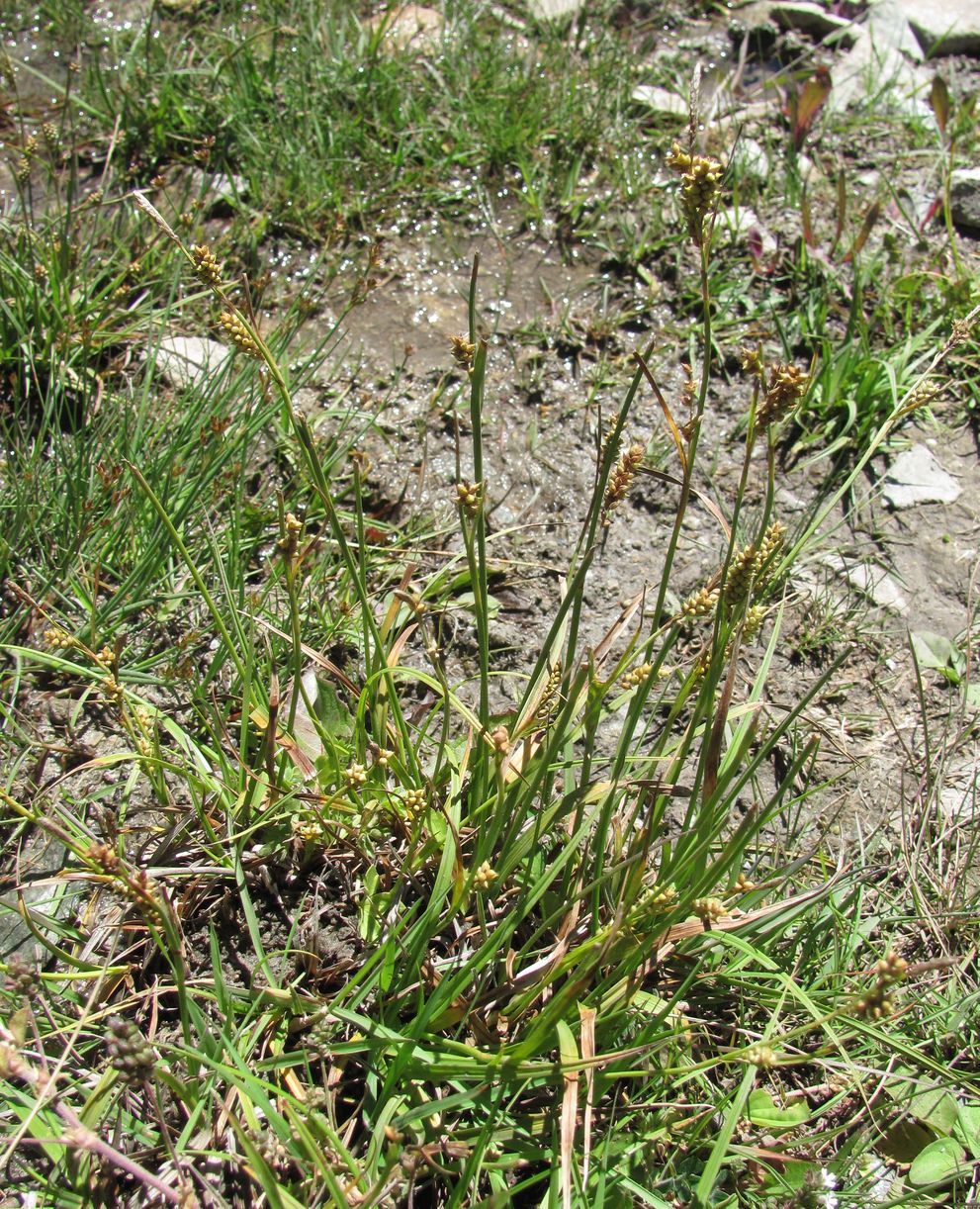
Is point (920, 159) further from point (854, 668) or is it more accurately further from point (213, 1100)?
point (213, 1100)

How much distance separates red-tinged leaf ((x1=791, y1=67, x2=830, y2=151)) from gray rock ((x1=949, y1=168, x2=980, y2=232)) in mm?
530

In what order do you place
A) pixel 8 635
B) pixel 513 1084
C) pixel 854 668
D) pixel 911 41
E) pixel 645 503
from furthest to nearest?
pixel 911 41 → pixel 645 503 → pixel 854 668 → pixel 8 635 → pixel 513 1084

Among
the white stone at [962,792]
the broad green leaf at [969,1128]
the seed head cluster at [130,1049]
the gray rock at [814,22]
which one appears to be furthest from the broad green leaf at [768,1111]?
the gray rock at [814,22]

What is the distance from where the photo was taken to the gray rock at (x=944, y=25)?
155 inches

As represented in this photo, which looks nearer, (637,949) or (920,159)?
(637,949)

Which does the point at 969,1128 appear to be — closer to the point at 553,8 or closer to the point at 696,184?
the point at 696,184

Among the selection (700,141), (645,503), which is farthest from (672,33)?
(645,503)

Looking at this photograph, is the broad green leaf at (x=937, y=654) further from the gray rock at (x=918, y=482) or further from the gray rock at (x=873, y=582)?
the gray rock at (x=918, y=482)

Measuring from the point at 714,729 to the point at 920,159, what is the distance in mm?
2995

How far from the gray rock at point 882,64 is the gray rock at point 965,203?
1.59ft

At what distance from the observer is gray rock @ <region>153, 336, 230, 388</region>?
2744 millimetres

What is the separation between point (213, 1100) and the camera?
166 centimetres

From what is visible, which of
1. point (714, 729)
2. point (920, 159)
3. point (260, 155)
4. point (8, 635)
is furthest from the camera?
point (920, 159)

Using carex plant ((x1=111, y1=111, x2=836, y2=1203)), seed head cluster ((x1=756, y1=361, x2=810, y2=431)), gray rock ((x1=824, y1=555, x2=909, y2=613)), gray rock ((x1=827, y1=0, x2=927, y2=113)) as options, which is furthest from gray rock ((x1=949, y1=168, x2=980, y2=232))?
seed head cluster ((x1=756, y1=361, x2=810, y2=431))
